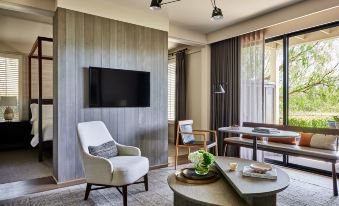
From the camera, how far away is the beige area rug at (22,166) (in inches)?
137

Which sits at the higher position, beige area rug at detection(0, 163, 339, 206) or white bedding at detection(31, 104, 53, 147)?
white bedding at detection(31, 104, 53, 147)

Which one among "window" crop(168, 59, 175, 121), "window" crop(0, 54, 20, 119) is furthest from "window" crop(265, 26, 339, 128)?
"window" crop(0, 54, 20, 119)

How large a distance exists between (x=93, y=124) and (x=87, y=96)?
510 mm

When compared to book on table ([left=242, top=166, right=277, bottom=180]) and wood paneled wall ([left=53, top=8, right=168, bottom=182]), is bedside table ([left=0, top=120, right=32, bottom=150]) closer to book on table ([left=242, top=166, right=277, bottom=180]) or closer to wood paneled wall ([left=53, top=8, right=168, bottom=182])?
wood paneled wall ([left=53, top=8, right=168, bottom=182])

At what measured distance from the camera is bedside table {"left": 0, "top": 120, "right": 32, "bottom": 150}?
17.4ft

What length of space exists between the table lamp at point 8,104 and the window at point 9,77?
0.19m

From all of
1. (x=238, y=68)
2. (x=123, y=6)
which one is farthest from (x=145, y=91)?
(x=238, y=68)

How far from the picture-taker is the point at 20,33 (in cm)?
490

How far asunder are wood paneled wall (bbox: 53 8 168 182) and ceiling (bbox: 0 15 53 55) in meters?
1.55

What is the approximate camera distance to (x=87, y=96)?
342 cm

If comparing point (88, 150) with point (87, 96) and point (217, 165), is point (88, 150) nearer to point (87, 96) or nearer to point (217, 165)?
point (87, 96)

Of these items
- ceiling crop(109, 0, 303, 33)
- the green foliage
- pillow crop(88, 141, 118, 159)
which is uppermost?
ceiling crop(109, 0, 303, 33)

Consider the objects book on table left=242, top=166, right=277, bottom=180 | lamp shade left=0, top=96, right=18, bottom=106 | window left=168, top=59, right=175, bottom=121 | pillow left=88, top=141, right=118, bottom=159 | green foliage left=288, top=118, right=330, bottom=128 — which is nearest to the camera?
book on table left=242, top=166, right=277, bottom=180

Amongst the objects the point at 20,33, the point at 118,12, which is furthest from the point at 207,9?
the point at 20,33
